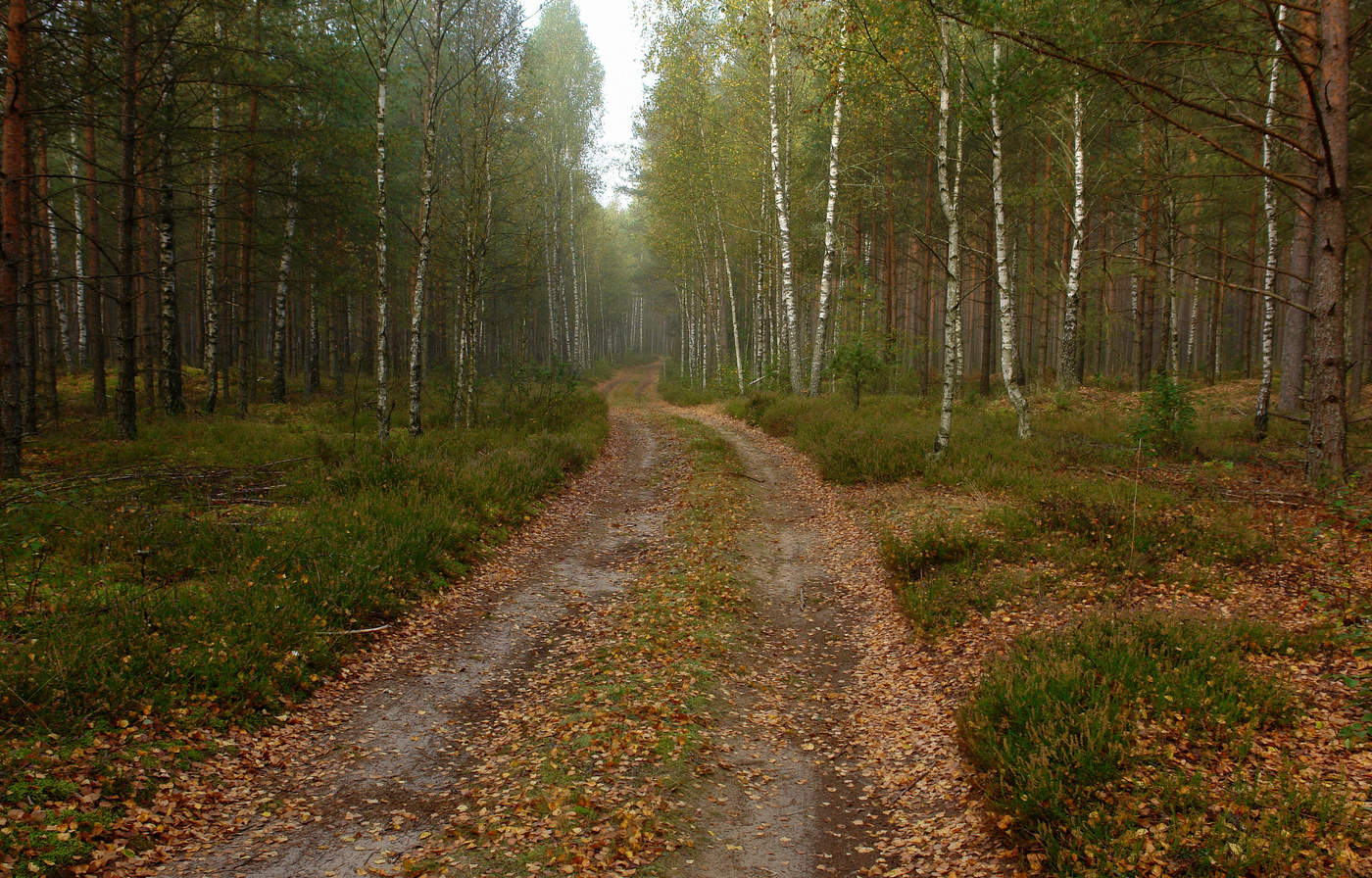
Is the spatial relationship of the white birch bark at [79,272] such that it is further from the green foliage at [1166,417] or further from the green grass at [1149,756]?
the green foliage at [1166,417]

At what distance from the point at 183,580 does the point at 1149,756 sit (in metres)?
8.98

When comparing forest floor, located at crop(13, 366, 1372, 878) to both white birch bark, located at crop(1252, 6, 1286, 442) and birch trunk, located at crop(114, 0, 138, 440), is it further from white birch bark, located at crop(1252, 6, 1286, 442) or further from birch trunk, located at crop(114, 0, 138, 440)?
birch trunk, located at crop(114, 0, 138, 440)

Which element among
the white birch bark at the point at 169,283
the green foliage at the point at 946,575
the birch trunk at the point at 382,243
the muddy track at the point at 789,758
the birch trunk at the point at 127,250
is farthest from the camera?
the white birch bark at the point at 169,283

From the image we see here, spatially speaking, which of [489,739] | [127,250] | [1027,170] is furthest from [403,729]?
[1027,170]

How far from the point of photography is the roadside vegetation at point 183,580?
15.6ft

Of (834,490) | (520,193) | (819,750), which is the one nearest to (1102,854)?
(819,750)

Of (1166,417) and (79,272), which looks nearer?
(1166,417)

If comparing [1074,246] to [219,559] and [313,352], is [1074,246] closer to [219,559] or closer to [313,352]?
[219,559]

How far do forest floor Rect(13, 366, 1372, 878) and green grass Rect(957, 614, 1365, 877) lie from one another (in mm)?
33

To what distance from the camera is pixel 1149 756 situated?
15.0ft

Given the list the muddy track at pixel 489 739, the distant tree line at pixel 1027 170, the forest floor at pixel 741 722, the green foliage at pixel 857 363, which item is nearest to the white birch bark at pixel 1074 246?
the distant tree line at pixel 1027 170

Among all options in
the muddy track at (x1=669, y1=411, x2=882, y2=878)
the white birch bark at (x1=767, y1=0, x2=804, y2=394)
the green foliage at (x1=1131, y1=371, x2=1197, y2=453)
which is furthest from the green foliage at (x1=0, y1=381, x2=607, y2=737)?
the white birch bark at (x1=767, y1=0, x2=804, y2=394)

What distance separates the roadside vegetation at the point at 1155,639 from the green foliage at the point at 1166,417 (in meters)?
0.05

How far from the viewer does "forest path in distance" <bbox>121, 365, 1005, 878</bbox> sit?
4523mm
